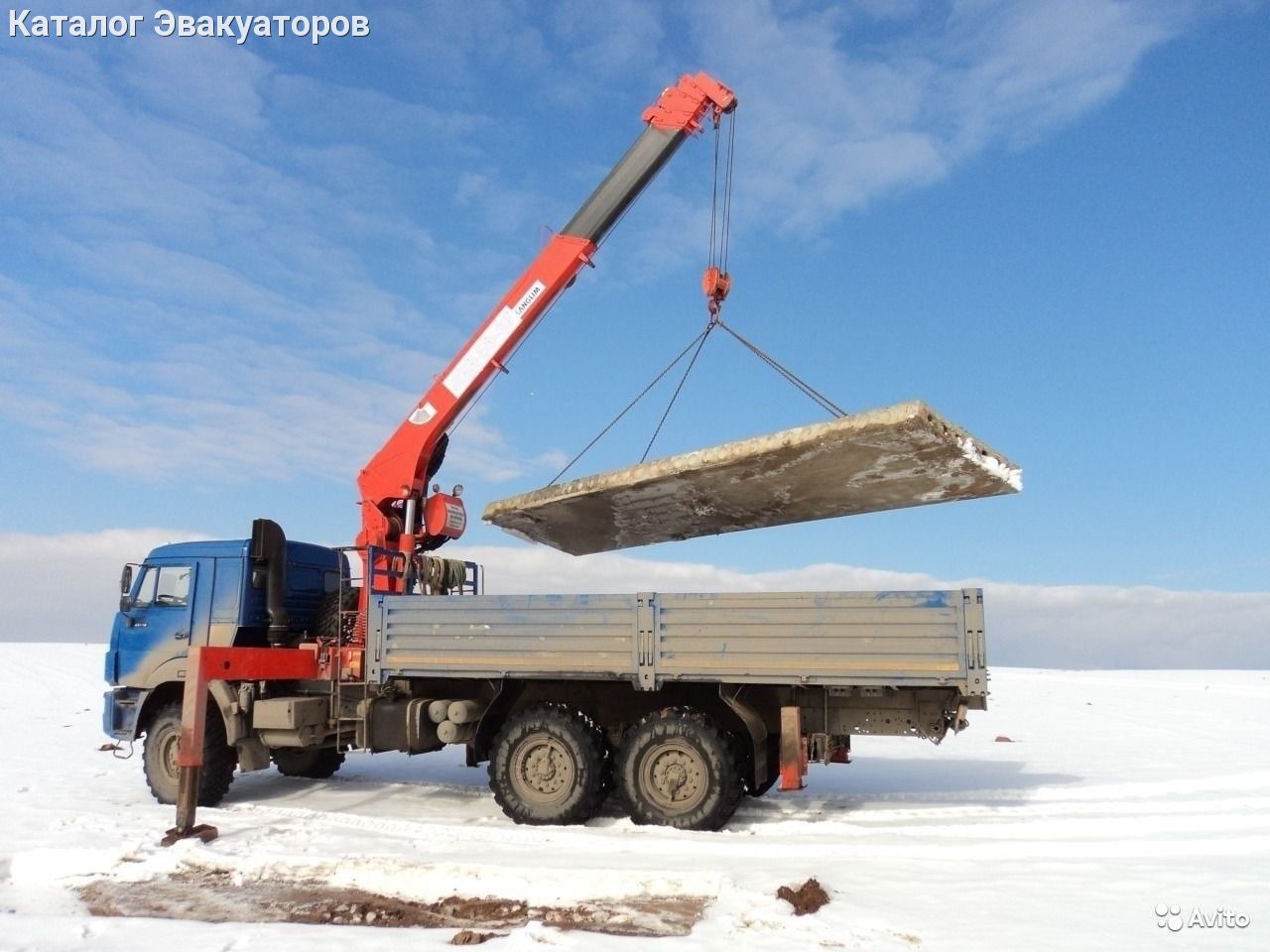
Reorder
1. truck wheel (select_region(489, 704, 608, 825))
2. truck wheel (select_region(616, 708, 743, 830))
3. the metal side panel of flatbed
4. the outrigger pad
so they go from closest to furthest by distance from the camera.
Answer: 1. the metal side panel of flatbed
2. the outrigger pad
3. truck wheel (select_region(616, 708, 743, 830))
4. truck wheel (select_region(489, 704, 608, 825))

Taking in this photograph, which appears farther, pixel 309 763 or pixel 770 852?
pixel 309 763

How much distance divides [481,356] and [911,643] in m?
6.99

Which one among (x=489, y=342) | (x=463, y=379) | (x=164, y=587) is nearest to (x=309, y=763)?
(x=164, y=587)

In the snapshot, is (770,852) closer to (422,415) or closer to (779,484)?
(779,484)

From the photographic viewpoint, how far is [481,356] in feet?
41.0

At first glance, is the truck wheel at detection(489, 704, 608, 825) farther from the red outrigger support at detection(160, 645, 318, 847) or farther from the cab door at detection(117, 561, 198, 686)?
the cab door at detection(117, 561, 198, 686)

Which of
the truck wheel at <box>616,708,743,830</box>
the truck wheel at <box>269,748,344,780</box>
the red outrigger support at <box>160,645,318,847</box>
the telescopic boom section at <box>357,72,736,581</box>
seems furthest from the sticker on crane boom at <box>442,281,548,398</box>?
the truck wheel at <box>616,708,743,830</box>

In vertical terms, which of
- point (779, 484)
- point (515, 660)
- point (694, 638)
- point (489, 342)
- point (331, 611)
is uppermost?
point (489, 342)

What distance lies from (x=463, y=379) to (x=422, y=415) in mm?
764

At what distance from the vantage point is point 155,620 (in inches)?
446

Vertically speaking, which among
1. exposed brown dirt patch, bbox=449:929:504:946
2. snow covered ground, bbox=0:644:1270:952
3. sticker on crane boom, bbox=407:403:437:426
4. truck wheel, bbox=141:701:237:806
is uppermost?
sticker on crane boom, bbox=407:403:437:426

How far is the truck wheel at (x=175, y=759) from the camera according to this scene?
10562mm

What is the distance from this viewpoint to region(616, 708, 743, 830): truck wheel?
8.75 metres

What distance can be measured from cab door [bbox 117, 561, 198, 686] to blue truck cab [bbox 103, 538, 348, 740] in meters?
0.01
